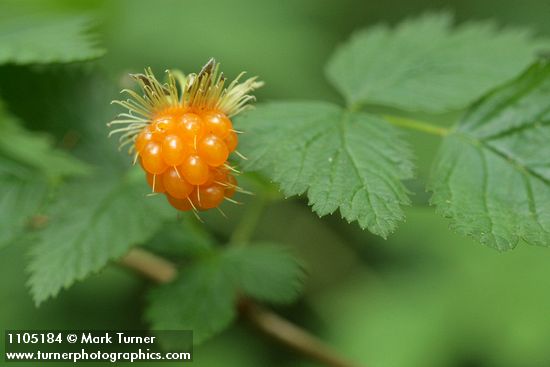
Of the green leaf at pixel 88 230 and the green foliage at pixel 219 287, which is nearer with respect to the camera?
the green leaf at pixel 88 230

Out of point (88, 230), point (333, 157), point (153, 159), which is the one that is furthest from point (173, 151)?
point (88, 230)

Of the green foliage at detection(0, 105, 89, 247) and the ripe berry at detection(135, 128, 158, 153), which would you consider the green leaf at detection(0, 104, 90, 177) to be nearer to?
the green foliage at detection(0, 105, 89, 247)

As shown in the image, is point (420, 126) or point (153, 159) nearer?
point (153, 159)

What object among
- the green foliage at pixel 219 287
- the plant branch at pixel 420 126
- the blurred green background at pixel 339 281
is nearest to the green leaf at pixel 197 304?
the green foliage at pixel 219 287

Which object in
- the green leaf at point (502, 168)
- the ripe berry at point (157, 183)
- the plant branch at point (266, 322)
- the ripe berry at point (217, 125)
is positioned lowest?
the plant branch at point (266, 322)

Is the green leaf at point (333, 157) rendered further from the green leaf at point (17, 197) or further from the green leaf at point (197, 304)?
the green leaf at point (17, 197)

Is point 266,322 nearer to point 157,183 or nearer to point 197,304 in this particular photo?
point 197,304
